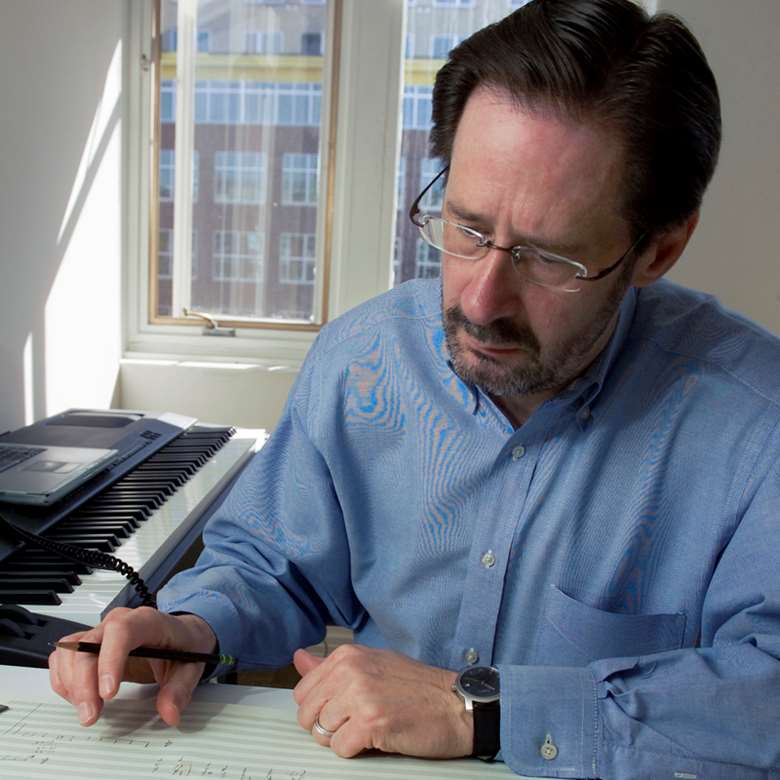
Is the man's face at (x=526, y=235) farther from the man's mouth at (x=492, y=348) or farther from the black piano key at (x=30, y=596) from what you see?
the black piano key at (x=30, y=596)

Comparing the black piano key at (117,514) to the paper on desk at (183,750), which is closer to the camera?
the paper on desk at (183,750)

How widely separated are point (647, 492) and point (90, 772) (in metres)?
0.67

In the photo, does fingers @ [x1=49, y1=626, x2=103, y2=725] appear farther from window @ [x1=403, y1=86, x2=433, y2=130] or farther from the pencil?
window @ [x1=403, y1=86, x2=433, y2=130]

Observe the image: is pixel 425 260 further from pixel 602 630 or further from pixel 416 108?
pixel 602 630

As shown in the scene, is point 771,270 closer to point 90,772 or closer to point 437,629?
point 437,629

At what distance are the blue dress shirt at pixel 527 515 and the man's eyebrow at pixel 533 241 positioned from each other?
0.18 meters

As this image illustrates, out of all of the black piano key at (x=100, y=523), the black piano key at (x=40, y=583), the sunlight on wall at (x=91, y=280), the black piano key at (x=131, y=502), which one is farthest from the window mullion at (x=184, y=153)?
the black piano key at (x=40, y=583)

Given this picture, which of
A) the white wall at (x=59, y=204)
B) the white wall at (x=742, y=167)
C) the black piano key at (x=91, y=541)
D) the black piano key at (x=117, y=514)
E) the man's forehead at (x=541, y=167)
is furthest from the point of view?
the white wall at (x=742, y=167)

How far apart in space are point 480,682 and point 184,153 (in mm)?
2717

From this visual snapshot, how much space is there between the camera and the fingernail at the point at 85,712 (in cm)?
80

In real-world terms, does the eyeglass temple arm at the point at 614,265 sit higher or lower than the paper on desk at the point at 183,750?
higher

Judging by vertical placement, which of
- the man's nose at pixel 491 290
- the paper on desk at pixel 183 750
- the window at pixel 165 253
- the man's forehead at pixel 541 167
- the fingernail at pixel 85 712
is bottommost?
the paper on desk at pixel 183 750

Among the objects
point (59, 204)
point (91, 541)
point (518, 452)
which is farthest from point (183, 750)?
point (59, 204)

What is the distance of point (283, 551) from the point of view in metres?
1.17
